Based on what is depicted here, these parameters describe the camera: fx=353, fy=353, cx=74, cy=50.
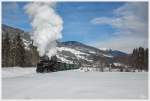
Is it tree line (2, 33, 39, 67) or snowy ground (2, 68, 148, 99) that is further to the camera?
tree line (2, 33, 39, 67)

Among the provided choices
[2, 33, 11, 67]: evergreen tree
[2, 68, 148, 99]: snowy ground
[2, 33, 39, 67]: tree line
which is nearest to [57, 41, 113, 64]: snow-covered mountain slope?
[2, 68, 148, 99]: snowy ground

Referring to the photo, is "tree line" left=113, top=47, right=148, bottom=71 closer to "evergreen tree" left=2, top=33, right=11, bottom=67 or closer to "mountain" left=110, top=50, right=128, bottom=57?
"mountain" left=110, top=50, right=128, bottom=57

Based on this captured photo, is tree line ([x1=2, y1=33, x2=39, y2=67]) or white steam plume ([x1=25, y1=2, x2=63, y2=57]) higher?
white steam plume ([x1=25, y1=2, x2=63, y2=57])

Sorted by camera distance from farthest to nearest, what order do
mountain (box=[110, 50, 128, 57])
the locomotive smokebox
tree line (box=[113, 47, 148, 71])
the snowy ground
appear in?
the locomotive smokebox → mountain (box=[110, 50, 128, 57]) → tree line (box=[113, 47, 148, 71]) → the snowy ground

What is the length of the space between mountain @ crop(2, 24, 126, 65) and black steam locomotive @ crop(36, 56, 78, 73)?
0.95ft

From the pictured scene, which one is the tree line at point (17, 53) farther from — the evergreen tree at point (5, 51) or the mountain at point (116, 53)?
the mountain at point (116, 53)

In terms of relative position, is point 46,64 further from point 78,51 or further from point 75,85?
point 75,85

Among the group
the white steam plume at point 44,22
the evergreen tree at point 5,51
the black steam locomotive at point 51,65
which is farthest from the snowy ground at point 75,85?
the white steam plume at point 44,22

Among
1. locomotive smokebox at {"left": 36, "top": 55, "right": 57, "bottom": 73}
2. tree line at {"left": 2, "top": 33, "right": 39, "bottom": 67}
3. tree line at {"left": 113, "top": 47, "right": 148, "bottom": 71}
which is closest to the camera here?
tree line at {"left": 113, "top": 47, "right": 148, "bottom": 71}

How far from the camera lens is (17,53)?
7.56 m

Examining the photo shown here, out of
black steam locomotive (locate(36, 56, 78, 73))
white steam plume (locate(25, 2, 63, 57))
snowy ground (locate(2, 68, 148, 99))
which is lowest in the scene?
snowy ground (locate(2, 68, 148, 99))

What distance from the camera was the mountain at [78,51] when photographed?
7355 mm

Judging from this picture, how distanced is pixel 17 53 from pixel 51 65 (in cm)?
130

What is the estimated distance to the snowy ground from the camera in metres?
7.00
